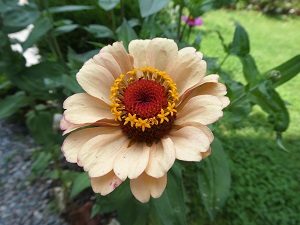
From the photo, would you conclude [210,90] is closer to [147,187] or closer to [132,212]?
[147,187]

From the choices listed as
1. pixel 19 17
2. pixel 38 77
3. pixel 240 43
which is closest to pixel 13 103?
pixel 38 77

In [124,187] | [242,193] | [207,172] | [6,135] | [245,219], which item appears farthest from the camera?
[6,135]

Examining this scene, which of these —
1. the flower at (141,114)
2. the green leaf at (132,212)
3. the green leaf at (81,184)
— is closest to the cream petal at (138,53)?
the flower at (141,114)

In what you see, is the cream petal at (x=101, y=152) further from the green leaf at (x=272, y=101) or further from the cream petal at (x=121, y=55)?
the green leaf at (x=272, y=101)

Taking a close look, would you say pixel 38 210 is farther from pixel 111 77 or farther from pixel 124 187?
pixel 111 77

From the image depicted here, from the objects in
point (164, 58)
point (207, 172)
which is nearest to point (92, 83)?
point (164, 58)

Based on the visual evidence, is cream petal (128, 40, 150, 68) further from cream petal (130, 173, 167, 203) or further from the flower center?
cream petal (130, 173, 167, 203)
